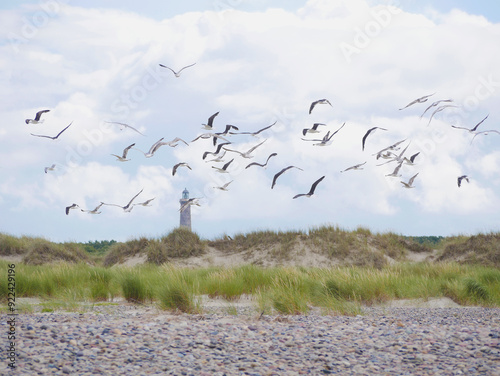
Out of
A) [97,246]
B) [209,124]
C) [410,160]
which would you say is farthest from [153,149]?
[97,246]

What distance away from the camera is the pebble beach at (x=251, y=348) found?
5926 mm

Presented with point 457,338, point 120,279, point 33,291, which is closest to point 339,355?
point 457,338

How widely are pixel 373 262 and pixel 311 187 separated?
9.75 meters

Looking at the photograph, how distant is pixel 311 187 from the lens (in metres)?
14.1

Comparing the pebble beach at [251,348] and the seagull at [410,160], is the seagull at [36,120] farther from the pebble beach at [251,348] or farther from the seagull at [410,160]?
the seagull at [410,160]

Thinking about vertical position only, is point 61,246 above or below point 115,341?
above

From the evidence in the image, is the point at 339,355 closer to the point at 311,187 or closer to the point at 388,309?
the point at 388,309

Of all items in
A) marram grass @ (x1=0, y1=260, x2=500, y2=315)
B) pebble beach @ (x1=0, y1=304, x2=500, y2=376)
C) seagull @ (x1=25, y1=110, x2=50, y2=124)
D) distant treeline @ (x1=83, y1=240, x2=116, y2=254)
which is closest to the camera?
pebble beach @ (x1=0, y1=304, x2=500, y2=376)

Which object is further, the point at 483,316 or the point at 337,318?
the point at 483,316

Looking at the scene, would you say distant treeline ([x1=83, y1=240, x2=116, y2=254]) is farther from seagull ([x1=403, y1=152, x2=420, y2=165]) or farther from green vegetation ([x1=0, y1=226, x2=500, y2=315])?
seagull ([x1=403, y1=152, x2=420, y2=165])

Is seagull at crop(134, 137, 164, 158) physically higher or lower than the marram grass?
higher

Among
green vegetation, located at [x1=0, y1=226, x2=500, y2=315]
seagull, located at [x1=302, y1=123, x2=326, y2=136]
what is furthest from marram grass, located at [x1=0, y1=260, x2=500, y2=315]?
seagull, located at [x1=302, y1=123, x2=326, y2=136]

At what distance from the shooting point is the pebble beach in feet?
19.4

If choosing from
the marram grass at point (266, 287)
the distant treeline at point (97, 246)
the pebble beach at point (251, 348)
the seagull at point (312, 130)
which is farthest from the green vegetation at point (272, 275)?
the distant treeline at point (97, 246)
